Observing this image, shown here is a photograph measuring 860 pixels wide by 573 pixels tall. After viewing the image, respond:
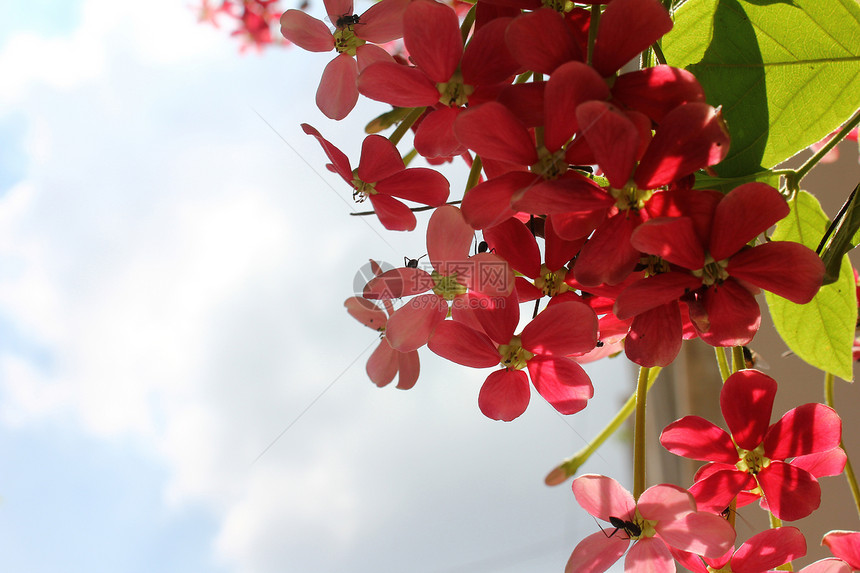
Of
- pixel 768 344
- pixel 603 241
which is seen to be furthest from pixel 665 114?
pixel 768 344

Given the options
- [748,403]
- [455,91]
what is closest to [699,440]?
[748,403]

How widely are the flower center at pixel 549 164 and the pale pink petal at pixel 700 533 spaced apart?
3.6 inches

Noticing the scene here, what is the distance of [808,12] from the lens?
18cm

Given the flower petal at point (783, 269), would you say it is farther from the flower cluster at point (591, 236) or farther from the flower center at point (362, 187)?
the flower center at point (362, 187)

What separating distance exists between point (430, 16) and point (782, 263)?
0.10 metres

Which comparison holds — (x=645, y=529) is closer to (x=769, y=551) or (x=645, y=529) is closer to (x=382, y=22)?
(x=769, y=551)

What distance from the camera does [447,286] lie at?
176 millimetres

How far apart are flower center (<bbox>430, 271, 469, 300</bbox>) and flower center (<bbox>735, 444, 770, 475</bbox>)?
93 mm

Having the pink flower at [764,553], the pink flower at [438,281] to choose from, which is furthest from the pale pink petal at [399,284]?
the pink flower at [764,553]

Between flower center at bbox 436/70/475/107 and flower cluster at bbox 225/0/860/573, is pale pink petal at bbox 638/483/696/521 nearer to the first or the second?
flower cluster at bbox 225/0/860/573

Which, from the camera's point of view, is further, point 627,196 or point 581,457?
point 581,457

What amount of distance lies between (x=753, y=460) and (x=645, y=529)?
38 millimetres

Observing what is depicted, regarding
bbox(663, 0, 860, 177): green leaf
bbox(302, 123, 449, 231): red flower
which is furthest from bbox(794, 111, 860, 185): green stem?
bbox(302, 123, 449, 231): red flower

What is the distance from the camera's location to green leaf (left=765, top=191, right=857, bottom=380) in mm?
227
